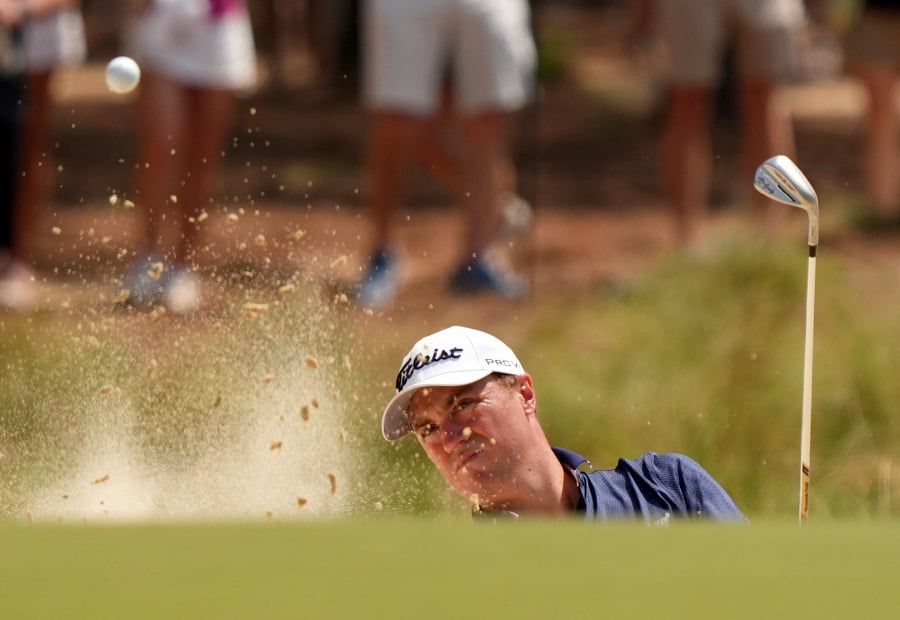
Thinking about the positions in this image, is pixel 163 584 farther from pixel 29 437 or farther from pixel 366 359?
pixel 366 359

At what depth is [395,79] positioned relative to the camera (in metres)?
6.10

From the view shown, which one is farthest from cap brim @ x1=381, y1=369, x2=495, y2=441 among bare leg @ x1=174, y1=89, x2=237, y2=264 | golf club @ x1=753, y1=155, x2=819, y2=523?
bare leg @ x1=174, y1=89, x2=237, y2=264

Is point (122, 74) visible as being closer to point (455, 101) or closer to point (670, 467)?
point (670, 467)

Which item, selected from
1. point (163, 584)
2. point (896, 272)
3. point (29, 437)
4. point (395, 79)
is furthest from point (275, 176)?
point (163, 584)

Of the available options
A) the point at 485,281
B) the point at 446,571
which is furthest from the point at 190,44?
the point at 446,571

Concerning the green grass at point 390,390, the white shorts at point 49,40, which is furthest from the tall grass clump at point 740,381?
the white shorts at point 49,40

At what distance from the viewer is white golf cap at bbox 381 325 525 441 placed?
262 cm

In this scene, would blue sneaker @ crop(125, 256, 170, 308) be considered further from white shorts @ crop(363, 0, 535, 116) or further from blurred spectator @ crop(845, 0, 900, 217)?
blurred spectator @ crop(845, 0, 900, 217)

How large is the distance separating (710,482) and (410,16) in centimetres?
377

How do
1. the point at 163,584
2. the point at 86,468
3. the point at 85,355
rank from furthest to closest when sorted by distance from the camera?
1. the point at 85,355
2. the point at 86,468
3. the point at 163,584

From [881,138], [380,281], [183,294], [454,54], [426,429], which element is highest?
[454,54]

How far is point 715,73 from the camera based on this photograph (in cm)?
663

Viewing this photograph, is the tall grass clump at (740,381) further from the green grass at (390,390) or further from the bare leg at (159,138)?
the bare leg at (159,138)

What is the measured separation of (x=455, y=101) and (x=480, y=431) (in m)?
3.76
